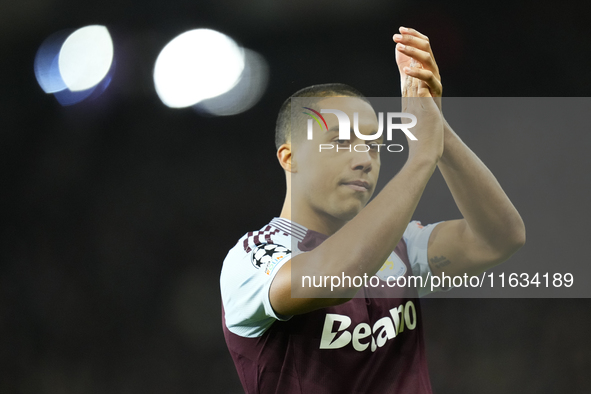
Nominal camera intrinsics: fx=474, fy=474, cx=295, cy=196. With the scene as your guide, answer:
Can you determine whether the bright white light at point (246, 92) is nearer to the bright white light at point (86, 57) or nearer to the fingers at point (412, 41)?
the bright white light at point (86, 57)

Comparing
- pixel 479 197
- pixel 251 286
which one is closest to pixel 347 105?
pixel 479 197

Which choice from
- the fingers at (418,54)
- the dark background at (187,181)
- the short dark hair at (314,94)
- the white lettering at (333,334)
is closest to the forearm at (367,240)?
the white lettering at (333,334)

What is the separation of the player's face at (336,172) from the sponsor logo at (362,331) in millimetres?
199

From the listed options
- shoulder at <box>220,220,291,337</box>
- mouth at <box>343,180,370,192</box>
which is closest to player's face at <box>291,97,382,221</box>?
mouth at <box>343,180,370,192</box>

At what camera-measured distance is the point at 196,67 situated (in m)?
1.30

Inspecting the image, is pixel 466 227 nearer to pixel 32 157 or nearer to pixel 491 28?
pixel 491 28

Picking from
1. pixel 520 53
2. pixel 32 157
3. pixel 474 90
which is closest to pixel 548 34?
pixel 520 53

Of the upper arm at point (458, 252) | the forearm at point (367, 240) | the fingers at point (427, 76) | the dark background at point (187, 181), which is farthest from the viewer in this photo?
the dark background at point (187, 181)

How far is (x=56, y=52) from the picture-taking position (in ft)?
4.44

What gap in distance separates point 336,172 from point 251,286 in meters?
0.29

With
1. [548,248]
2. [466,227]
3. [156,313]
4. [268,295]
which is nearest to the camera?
[268,295]

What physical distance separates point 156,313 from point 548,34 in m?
1.30

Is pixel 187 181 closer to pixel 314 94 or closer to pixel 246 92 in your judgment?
pixel 246 92

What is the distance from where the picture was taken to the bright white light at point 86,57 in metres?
1.33
